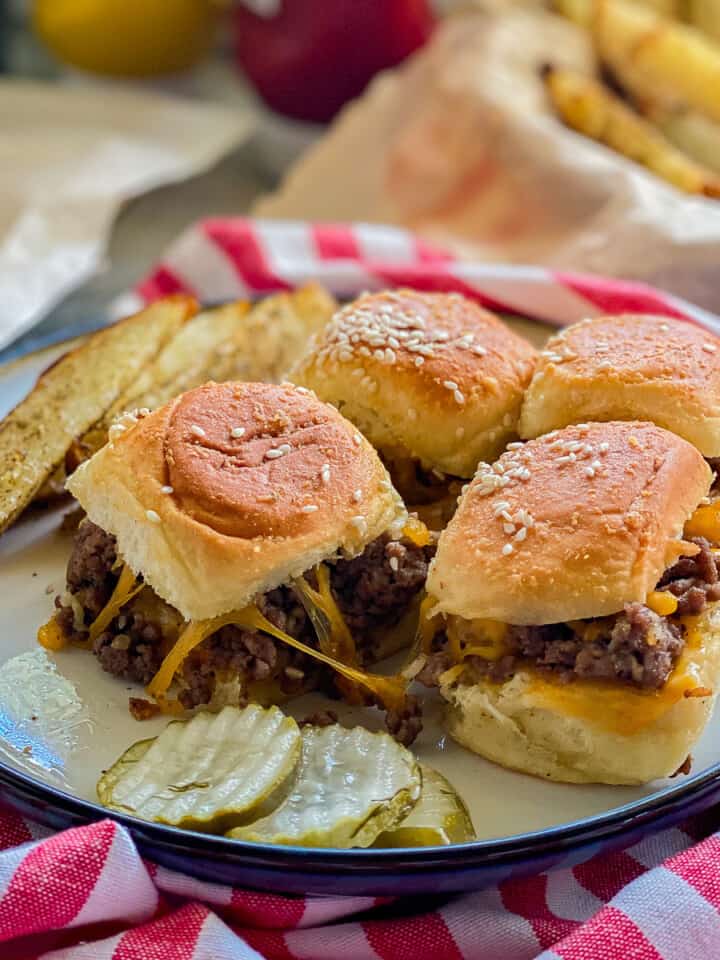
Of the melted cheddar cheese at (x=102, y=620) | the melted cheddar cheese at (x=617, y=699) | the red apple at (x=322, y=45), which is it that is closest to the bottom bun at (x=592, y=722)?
the melted cheddar cheese at (x=617, y=699)

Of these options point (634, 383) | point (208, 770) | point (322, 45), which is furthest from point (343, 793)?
point (322, 45)

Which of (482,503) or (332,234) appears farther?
(332,234)

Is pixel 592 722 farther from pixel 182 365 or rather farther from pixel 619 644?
pixel 182 365

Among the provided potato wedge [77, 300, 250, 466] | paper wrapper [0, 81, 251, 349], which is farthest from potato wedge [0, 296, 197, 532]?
paper wrapper [0, 81, 251, 349]

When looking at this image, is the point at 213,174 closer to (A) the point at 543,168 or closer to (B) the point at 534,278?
(A) the point at 543,168

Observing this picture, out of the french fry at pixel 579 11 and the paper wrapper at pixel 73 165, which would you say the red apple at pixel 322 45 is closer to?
the paper wrapper at pixel 73 165

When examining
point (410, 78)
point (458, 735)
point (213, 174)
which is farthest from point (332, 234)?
point (458, 735)
